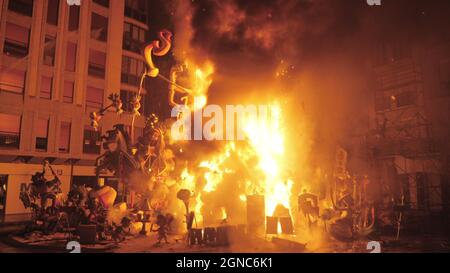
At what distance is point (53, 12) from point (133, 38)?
8651 mm

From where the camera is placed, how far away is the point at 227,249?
1283 centimetres

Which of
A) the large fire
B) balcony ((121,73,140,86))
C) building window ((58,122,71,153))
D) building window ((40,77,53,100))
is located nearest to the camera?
the large fire

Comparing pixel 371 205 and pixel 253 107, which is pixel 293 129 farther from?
pixel 371 205

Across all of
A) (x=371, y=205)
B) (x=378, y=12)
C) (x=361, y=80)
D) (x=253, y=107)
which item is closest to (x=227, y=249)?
(x=371, y=205)

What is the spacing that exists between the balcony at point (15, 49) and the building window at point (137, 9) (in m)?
12.1

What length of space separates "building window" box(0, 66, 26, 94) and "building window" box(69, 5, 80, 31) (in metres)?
6.32

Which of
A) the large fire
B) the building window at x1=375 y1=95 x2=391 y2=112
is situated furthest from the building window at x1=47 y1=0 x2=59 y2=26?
the building window at x1=375 y1=95 x2=391 y2=112

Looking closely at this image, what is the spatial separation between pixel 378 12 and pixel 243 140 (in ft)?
43.7

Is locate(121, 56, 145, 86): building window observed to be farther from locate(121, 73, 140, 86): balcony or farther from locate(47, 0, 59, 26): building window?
locate(47, 0, 59, 26): building window

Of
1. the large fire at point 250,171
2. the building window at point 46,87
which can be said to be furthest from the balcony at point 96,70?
the large fire at point 250,171

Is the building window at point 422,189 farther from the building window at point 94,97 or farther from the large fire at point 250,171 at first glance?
the building window at point 94,97

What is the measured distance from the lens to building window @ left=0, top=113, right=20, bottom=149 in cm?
2509

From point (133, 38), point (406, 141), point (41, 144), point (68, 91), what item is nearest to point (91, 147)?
point (41, 144)

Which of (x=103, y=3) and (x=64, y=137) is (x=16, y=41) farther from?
(x=103, y=3)
